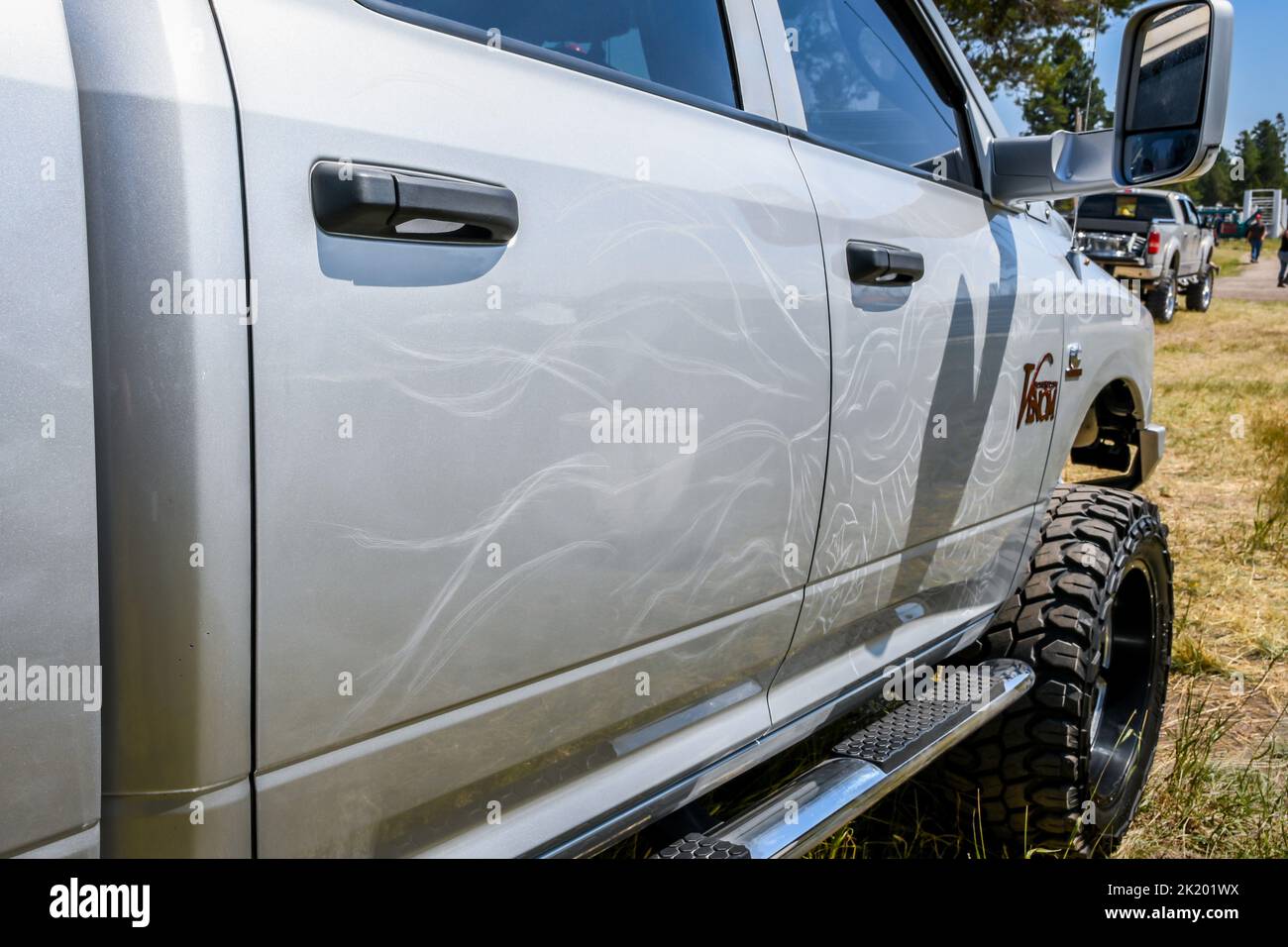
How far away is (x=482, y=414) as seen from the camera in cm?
113

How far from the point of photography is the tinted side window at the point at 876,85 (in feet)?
6.63

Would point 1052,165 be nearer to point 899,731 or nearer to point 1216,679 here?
point 899,731

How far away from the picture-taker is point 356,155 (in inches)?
40.7

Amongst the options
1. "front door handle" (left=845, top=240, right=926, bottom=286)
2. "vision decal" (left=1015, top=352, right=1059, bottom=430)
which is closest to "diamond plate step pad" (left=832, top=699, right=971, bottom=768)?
"vision decal" (left=1015, top=352, right=1059, bottom=430)

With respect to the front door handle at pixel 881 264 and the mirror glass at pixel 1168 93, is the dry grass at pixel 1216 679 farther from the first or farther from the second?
the mirror glass at pixel 1168 93

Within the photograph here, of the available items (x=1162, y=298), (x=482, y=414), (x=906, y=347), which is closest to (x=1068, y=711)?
(x=906, y=347)

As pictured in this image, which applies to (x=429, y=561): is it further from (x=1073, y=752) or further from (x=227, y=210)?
(x=1073, y=752)

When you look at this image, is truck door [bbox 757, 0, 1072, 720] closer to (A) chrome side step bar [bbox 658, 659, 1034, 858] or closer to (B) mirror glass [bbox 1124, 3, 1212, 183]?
(A) chrome side step bar [bbox 658, 659, 1034, 858]

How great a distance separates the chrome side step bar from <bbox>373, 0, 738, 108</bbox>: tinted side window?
1097 millimetres

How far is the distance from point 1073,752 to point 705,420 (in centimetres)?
144

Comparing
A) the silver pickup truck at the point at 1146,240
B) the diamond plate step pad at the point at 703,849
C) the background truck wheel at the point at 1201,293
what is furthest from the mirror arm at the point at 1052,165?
the background truck wheel at the point at 1201,293

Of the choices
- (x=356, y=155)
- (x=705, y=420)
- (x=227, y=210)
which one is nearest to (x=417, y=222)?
(x=356, y=155)

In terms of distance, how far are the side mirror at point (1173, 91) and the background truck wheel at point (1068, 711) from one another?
0.90 metres
